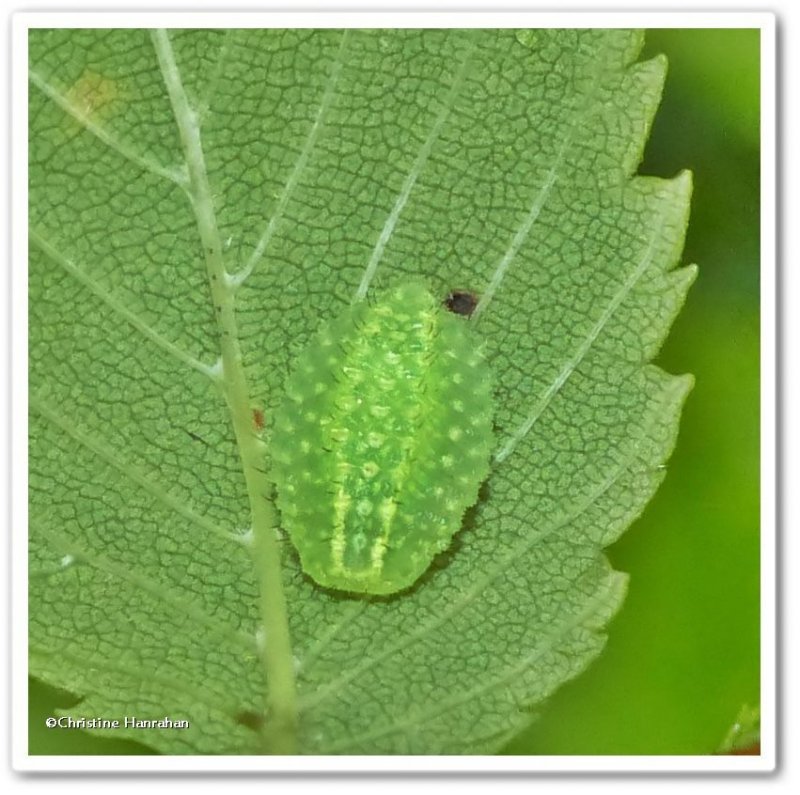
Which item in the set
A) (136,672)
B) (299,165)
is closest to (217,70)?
(299,165)

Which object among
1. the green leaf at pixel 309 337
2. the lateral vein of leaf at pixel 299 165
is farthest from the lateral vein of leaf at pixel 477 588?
the lateral vein of leaf at pixel 299 165

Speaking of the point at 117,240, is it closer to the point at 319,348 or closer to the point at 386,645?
the point at 319,348

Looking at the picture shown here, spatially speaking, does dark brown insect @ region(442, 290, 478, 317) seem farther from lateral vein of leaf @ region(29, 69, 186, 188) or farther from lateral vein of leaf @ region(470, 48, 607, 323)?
lateral vein of leaf @ region(29, 69, 186, 188)

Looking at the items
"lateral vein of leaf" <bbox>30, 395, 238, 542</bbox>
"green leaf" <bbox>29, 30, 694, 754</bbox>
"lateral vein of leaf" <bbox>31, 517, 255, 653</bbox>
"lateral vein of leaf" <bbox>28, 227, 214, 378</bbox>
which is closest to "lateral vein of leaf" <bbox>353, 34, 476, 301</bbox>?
"green leaf" <bbox>29, 30, 694, 754</bbox>

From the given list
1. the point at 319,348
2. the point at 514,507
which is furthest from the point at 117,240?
the point at 514,507

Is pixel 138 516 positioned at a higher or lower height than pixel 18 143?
lower
